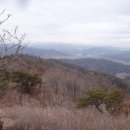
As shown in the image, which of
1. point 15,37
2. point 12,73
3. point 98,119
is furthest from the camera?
point 12,73

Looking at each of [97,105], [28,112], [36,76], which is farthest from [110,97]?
[36,76]

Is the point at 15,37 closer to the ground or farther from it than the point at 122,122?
farther from it

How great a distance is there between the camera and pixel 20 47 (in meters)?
6.46

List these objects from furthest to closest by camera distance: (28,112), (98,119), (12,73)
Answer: (12,73) < (28,112) < (98,119)

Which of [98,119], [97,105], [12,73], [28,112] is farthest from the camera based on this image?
[12,73]

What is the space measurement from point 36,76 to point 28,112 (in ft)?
51.9

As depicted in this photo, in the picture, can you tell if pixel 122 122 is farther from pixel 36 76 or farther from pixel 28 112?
pixel 36 76

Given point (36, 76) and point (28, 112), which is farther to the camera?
point (36, 76)

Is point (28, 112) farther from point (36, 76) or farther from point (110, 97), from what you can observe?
point (36, 76)

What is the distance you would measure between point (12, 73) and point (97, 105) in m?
11.3

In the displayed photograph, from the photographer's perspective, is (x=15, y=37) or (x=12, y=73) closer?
(x=15, y=37)

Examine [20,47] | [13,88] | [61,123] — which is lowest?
[13,88]

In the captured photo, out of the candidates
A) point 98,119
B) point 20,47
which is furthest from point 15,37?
point 98,119

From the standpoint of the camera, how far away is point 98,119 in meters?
6.79
